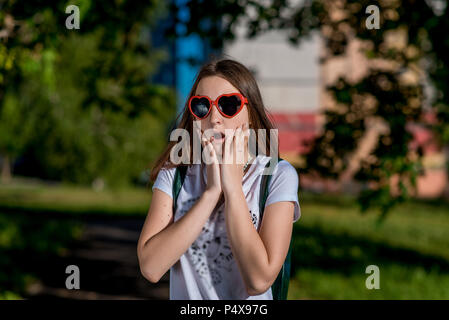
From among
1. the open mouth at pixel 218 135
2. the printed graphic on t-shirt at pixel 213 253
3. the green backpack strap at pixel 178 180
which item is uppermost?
the open mouth at pixel 218 135

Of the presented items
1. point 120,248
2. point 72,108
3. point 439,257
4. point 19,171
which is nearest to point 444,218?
point 439,257

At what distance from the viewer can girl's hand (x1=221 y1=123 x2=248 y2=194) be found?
1.36 metres

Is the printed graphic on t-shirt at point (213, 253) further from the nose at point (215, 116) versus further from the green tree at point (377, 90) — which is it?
the green tree at point (377, 90)

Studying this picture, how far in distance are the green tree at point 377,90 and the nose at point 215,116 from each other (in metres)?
3.04

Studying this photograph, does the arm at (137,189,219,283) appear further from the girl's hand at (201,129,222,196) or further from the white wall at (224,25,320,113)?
the white wall at (224,25,320,113)

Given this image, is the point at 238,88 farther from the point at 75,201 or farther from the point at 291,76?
the point at 291,76

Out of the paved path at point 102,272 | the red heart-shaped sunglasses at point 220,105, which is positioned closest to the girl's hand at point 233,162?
the red heart-shaped sunglasses at point 220,105

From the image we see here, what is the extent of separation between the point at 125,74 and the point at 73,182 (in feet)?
A: 44.5

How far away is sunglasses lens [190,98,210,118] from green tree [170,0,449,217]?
3023 millimetres

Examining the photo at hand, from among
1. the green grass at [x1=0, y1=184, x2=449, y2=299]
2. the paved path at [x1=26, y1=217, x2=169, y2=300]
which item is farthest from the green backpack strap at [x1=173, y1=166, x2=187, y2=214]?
the paved path at [x1=26, y1=217, x2=169, y2=300]

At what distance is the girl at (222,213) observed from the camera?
1.38 meters

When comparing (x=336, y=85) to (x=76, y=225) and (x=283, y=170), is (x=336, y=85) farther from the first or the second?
(x=76, y=225)

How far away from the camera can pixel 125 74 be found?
587cm

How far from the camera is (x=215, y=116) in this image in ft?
4.87
